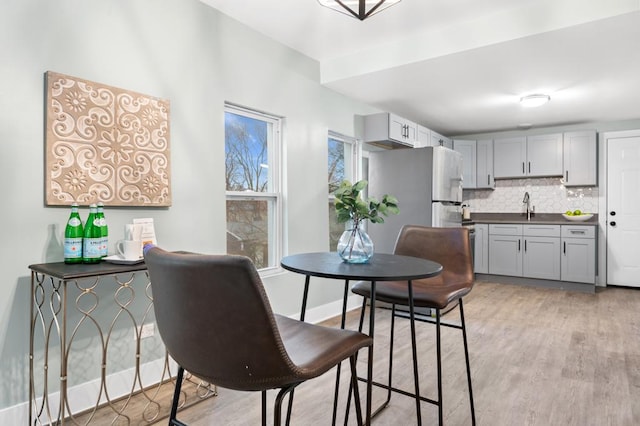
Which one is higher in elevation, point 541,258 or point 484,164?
point 484,164

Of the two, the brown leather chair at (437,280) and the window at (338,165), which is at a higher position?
the window at (338,165)

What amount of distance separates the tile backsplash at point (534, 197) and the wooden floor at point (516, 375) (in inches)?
78.8

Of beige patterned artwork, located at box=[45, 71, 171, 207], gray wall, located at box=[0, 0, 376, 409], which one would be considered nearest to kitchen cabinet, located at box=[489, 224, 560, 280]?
gray wall, located at box=[0, 0, 376, 409]

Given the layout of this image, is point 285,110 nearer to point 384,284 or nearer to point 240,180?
point 240,180

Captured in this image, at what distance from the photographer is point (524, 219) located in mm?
5988

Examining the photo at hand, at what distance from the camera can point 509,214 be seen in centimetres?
630

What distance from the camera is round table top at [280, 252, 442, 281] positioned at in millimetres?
1355

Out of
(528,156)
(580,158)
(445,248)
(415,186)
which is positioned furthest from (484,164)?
(445,248)

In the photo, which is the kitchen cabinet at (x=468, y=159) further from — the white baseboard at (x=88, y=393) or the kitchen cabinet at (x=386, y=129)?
the white baseboard at (x=88, y=393)

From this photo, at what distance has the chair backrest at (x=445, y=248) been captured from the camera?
2102 mm

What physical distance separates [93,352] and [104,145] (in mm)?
1128

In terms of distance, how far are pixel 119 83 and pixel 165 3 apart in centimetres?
65

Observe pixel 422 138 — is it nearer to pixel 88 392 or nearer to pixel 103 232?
pixel 103 232

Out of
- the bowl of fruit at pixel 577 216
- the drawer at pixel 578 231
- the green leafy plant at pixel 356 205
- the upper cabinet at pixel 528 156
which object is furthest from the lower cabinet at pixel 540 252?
the green leafy plant at pixel 356 205
